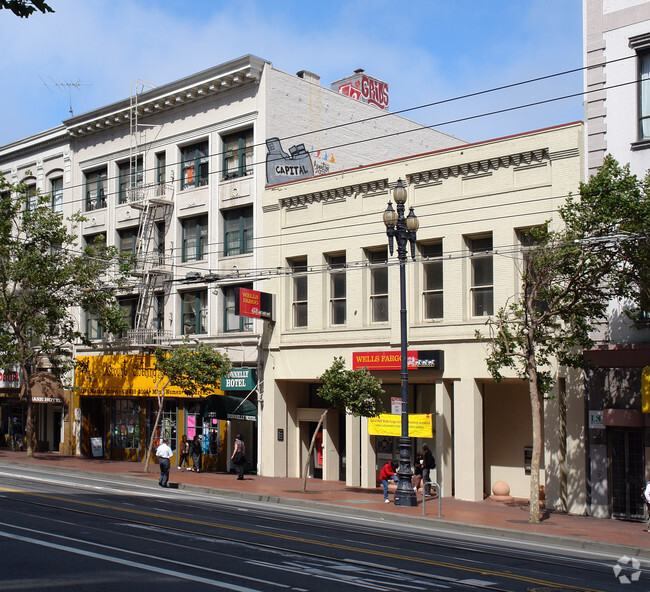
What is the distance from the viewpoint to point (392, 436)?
2945 cm

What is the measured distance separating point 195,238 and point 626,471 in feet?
67.6

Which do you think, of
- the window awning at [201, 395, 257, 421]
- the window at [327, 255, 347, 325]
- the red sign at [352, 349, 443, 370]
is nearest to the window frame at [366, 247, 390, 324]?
the window at [327, 255, 347, 325]

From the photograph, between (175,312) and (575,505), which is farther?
(175,312)

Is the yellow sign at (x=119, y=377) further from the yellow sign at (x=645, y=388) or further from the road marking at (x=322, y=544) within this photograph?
the yellow sign at (x=645, y=388)

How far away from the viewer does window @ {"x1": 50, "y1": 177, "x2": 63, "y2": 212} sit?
43562mm

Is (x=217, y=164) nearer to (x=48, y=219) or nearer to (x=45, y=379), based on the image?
(x=48, y=219)

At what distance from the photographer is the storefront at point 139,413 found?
3388cm

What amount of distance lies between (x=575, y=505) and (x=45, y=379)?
2739cm

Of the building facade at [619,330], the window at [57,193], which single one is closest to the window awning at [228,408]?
the building facade at [619,330]

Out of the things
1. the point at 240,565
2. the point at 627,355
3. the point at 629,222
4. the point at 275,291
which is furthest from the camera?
the point at 275,291

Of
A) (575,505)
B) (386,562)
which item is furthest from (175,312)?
(386,562)

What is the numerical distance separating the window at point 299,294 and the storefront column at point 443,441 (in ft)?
22.4

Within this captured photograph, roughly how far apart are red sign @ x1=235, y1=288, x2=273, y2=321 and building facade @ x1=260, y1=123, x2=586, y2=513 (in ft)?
1.60

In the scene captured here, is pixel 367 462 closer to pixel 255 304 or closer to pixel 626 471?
pixel 255 304
